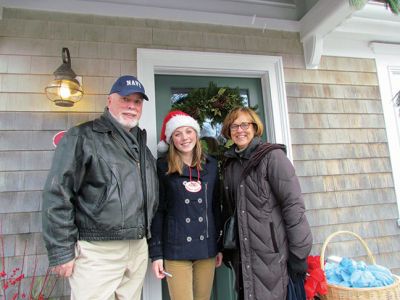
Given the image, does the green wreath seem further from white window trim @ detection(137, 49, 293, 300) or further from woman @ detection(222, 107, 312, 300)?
woman @ detection(222, 107, 312, 300)

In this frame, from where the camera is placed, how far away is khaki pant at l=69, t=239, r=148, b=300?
4.85 ft

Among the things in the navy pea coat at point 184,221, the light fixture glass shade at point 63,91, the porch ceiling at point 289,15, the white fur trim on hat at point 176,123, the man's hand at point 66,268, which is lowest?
the man's hand at point 66,268

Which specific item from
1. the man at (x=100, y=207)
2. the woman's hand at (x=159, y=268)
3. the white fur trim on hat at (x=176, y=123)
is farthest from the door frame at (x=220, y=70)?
the woman's hand at (x=159, y=268)

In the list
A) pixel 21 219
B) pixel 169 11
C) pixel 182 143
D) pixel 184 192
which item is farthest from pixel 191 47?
pixel 21 219

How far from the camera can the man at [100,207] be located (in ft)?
4.65

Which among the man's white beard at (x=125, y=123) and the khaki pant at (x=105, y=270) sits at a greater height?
the man's white beard at (x=125, y=123)

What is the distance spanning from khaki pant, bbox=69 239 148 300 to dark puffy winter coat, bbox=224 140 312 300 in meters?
0.62

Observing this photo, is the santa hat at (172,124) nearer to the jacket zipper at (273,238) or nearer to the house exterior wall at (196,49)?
the house exterior wall at (196,49)

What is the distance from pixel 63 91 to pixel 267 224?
1.62 m

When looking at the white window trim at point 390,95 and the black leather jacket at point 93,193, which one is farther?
the white window trim at point 390,95

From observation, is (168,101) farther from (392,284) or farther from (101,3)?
(392,284)

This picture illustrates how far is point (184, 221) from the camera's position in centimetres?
180

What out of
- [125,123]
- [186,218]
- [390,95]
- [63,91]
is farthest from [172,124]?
[390,95]

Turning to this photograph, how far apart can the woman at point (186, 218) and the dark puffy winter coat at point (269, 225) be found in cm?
22
